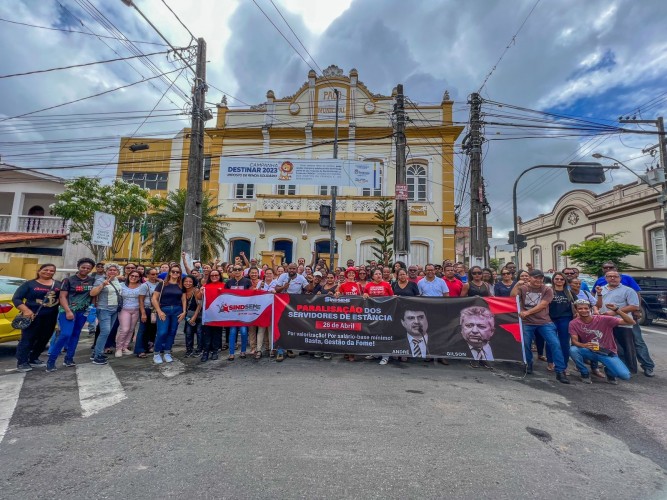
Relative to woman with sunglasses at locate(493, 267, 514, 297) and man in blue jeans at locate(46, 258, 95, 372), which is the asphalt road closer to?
man in blue jeans at locate(46, 258, 95, 372)

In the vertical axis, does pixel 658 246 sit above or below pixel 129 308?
above

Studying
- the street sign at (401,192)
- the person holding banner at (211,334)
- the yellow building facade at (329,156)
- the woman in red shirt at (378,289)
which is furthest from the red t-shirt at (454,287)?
the yellow building facade at (329,156)

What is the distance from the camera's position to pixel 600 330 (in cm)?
539

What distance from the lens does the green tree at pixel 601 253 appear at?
62.6 feet

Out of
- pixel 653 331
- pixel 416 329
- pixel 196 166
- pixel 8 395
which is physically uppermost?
pixel 196 166

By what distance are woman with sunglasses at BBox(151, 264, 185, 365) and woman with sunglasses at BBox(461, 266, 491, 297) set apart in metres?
5.27

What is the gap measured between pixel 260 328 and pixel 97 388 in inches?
101

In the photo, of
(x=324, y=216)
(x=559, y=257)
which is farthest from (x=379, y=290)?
(x=559, y=257)

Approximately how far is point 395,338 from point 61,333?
542cm

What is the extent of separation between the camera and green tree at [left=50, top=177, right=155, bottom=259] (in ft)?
46.4

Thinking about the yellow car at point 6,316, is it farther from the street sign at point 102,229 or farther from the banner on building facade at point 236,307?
the street sign at point 102,229

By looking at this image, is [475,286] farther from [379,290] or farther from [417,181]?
[417,181]

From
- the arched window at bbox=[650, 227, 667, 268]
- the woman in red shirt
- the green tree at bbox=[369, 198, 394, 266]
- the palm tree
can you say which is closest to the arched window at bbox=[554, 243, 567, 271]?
the arched window at bbox=[650, 227, 667, 268]

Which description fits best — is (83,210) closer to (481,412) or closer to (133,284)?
(133,284)
